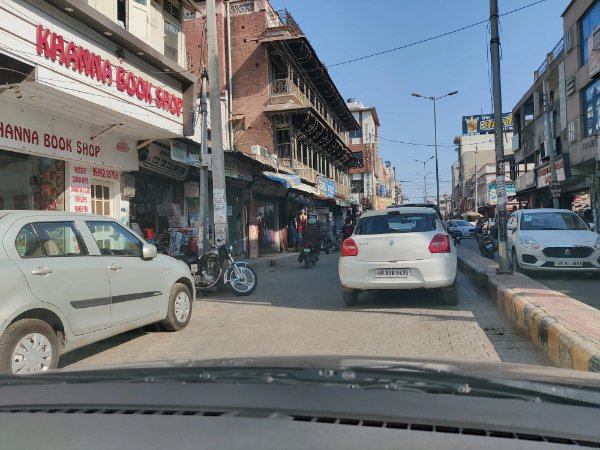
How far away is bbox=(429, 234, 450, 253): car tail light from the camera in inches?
324

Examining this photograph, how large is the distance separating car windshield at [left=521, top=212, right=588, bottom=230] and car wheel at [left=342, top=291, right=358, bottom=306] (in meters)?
6.06

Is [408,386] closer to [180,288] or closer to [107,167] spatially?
[180,288]

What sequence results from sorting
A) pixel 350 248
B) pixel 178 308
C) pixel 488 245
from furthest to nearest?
1. pixel 488 245
2. pixel 350 248
3. pixel 178 308

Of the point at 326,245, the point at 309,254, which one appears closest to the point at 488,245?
the point at 309,254

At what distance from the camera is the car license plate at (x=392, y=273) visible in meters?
8.20

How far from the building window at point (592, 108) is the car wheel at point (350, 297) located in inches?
752

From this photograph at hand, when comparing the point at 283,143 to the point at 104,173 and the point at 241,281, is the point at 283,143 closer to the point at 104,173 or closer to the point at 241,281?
the point at 104,173

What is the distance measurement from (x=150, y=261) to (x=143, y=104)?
20.4 feet

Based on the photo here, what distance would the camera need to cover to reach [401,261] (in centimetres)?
820

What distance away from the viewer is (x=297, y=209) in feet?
97.6

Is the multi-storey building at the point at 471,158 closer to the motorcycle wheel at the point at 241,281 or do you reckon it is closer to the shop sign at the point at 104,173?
the shop sign at the point at 104,173

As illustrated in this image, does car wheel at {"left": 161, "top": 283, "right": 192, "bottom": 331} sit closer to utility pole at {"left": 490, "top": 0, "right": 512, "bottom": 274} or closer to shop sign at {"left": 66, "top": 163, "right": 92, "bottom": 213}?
shop sign at {"left": 66, "top": 163, "right": 92, "bottom": 213}

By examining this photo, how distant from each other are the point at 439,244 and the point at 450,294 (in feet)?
3.10

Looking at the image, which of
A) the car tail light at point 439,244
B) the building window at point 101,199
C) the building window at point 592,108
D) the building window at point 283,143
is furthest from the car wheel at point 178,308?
the building window at point 592,108
